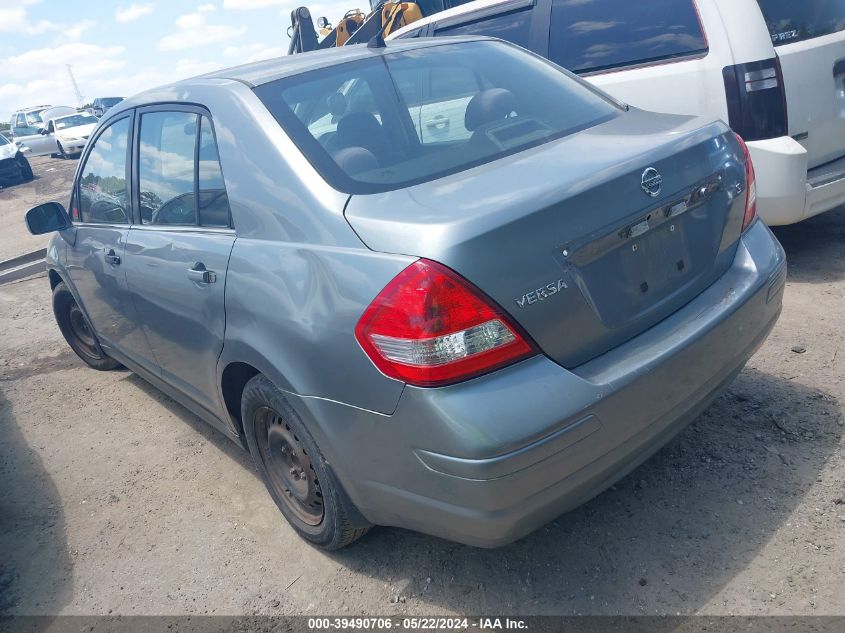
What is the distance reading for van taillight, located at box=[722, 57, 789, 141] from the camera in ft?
13.8

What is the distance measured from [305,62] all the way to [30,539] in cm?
243

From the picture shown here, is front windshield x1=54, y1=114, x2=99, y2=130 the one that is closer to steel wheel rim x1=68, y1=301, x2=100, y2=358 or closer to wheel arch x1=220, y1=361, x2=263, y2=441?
steel wheel rim x1=68, y1=301, x2=100, y2=358

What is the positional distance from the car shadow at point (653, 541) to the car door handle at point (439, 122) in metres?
1.55

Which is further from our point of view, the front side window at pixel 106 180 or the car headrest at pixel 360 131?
the front side window at pixel 106 180

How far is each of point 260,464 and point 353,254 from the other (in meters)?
1.24

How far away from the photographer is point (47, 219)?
427 centimetres

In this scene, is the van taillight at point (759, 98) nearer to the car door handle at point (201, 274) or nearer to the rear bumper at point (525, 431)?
the rear bumper at point (525, 431)

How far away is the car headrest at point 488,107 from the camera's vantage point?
112 inches

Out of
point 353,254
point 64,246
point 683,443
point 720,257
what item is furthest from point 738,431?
point 64,246

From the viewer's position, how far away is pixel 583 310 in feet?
7.06

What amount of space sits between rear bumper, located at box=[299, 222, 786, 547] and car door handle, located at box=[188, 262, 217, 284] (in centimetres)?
74

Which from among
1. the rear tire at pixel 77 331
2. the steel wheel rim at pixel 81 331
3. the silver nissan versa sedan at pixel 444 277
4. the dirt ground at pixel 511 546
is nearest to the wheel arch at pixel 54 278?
the rear tire at pixel 77 331

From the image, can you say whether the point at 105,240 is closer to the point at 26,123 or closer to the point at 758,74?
the point at 758,74

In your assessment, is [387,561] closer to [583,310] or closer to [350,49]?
[583,310]
